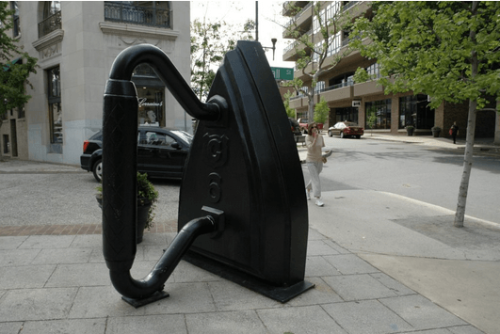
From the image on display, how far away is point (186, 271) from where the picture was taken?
3.98 m

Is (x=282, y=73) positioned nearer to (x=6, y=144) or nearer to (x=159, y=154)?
(x=159, y=154)

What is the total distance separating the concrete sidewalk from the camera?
2.94m

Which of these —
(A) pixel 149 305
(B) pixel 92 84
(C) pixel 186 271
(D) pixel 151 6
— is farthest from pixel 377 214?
(D) pixel 151 6

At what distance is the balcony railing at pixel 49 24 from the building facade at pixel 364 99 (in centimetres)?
Result: 1376

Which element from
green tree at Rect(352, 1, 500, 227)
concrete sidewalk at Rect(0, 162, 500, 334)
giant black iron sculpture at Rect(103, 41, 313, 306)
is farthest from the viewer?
green tree at Rect(352, 1, 500, 227)

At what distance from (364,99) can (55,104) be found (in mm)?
→ 34191

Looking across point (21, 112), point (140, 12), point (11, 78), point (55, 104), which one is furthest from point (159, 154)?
point (21, 112)

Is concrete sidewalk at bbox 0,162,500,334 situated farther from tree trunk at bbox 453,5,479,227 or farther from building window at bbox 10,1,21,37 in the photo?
building window at bbox 10,1,21,37

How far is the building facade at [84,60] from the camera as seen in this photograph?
51.5ft

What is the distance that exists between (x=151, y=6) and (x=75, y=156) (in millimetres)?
7181

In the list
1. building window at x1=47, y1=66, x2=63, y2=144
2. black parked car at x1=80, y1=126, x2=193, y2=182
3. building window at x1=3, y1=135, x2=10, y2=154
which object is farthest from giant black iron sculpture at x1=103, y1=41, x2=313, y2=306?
building window at x1=3, y1=135, x2=10, y2=154

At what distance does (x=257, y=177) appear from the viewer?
11.1ft

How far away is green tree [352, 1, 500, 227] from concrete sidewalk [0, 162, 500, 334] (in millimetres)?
2278

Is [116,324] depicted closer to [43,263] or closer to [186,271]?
[186,271]
